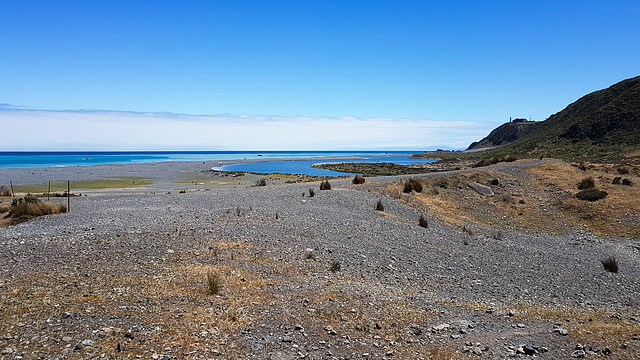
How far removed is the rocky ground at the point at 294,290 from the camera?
20.7 ft

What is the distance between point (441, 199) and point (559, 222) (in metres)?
6.28

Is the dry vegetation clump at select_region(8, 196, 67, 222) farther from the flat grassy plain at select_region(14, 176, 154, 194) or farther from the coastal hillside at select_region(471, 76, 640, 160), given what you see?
the coastal hillside at select_region(471, 76, 640, 160)

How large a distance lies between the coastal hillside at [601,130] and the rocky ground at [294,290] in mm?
43440

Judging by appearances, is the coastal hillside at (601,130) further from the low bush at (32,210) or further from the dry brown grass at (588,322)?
the low bush at (32,210)

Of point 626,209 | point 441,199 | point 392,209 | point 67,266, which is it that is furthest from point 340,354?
point 626,209

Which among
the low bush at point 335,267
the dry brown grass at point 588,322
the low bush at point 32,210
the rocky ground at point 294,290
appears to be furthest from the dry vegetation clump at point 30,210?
the dry brown grass at point 588,322

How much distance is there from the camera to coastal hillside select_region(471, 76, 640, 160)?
5316 centimetres

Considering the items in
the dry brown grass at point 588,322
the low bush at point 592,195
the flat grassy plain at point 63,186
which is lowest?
the dry brown grass at point 588,322

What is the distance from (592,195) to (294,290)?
22324 mm

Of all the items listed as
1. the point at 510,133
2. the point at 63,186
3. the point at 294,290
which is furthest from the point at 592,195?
the point at 510,133

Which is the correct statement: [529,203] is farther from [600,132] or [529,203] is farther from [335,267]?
[600,132]

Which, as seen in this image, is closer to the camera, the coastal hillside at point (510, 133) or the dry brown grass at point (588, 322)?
the dry brown grass at point (588, 322)

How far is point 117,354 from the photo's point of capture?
5.58 meters

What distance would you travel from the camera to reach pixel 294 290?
8.80m
